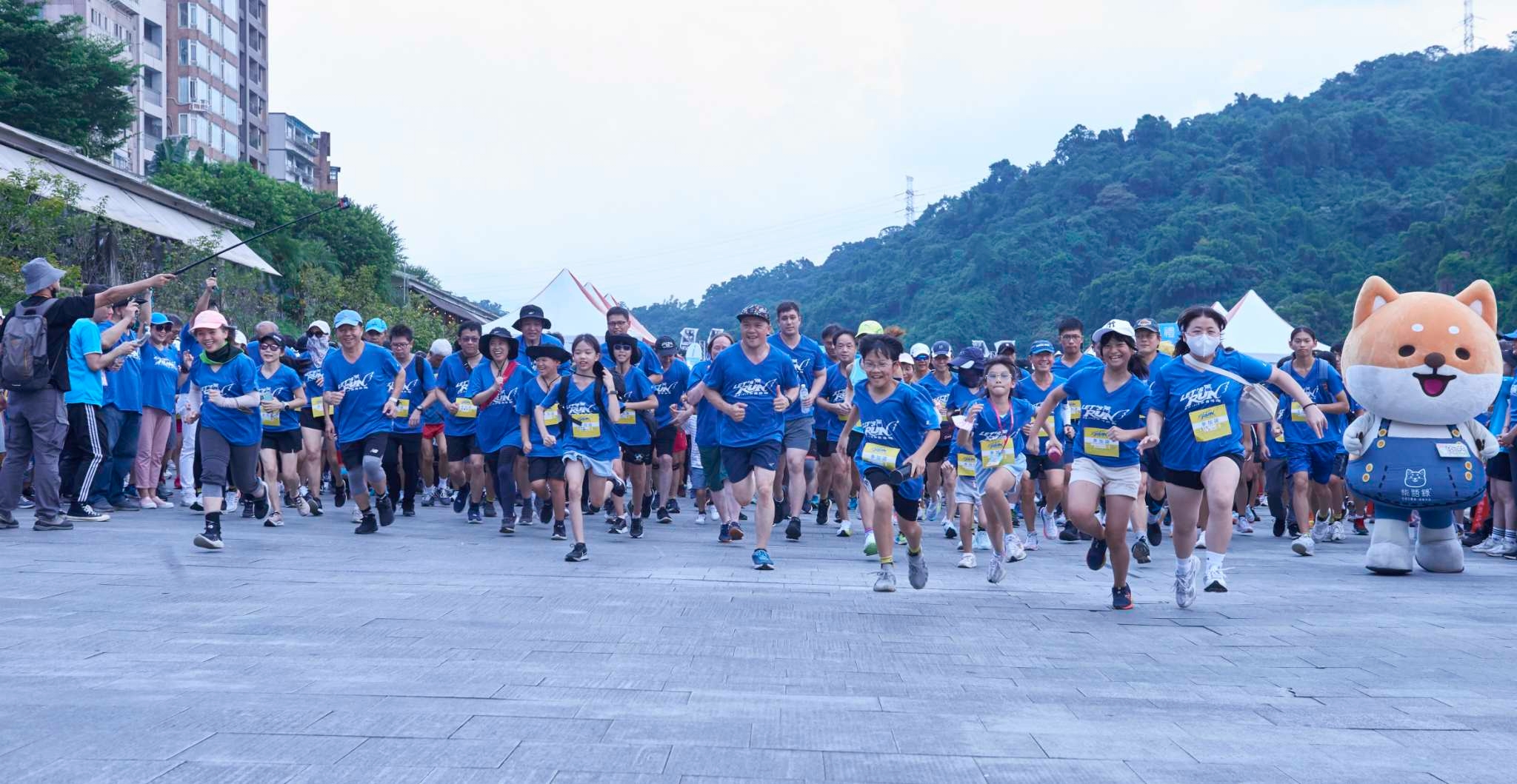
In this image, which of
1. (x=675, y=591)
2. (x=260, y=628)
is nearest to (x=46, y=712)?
(x=260, y=628)

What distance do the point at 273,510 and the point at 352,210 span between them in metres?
56.0

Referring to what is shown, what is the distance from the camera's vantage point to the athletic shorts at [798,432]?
14031 millimetres

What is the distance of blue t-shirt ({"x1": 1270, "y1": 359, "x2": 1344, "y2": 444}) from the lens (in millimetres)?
14805

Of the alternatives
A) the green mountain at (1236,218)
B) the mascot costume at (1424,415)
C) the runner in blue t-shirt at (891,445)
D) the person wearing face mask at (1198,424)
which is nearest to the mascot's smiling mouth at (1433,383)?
the mascot costume at (1424,415)

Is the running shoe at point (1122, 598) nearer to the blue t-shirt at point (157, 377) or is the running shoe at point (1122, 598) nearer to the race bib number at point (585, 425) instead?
the race bib number at point (585, 425)

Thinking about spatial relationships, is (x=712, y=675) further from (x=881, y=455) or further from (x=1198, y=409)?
(x=1198, y=409)

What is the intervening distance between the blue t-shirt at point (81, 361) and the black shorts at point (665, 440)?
5.71 meters

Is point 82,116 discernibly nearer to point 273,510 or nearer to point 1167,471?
point 273,510

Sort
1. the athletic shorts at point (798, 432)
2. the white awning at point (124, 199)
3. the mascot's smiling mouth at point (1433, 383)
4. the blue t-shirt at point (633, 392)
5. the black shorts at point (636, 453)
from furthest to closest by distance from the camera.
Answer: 1. the white awning at point (124, 199)
2. the black shorts at point (636, 453)
3. the blue t-shirt at point (633, 392)
4. the athletic shorts at point (798, 432)
5. the mascot's smiling mouth at point (1433, 383)

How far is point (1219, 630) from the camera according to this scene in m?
8.26

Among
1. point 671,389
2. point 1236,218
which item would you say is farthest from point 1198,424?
point 1236,218

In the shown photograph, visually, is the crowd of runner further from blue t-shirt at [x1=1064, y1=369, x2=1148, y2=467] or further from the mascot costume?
the mascot costume

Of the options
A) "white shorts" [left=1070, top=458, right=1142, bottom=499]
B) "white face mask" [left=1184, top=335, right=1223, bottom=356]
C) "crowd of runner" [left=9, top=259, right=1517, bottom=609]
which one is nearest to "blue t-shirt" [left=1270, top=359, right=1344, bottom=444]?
"crowd of runner" [left=9, top=259, right=1517, bottom=609]

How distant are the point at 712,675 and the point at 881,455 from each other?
12.0 feet
